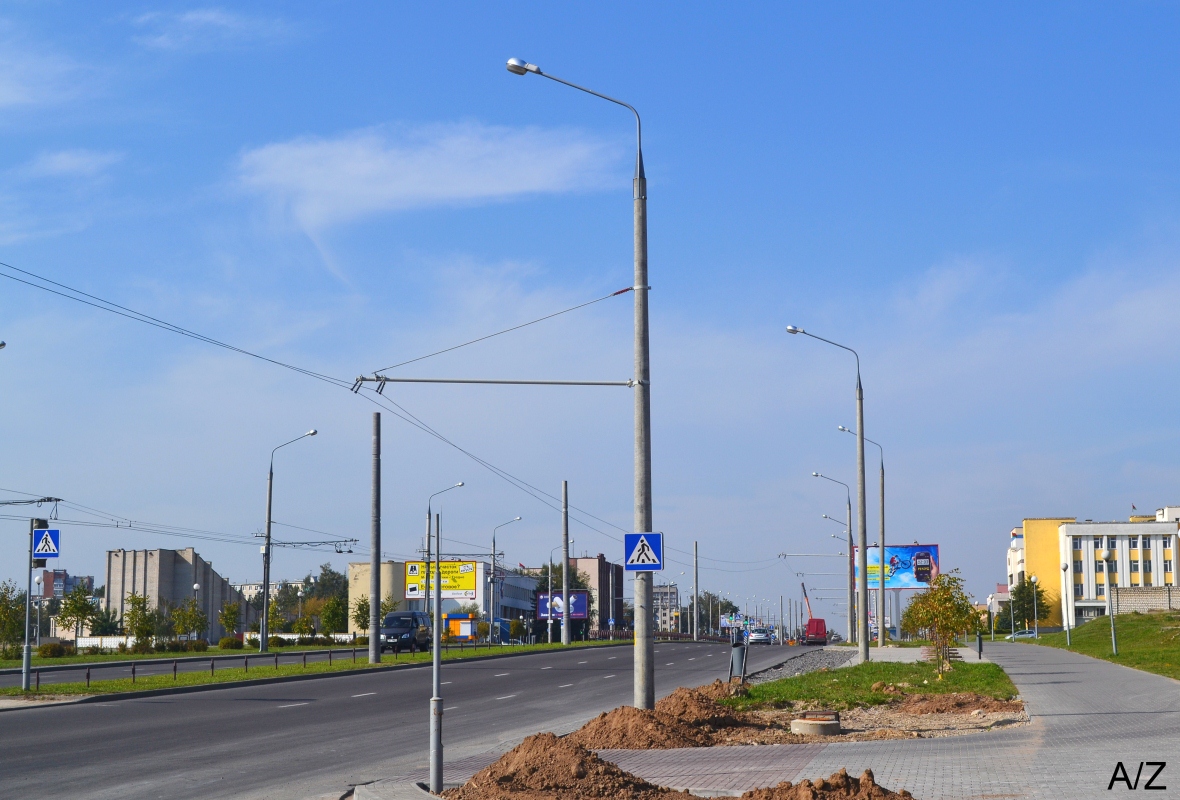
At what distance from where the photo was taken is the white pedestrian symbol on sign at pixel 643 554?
1672 cm

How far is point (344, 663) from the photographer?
40000 mm

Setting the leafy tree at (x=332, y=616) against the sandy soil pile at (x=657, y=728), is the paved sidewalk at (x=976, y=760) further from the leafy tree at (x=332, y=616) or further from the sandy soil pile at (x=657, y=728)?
the leafy tree at (x=332, y=616)

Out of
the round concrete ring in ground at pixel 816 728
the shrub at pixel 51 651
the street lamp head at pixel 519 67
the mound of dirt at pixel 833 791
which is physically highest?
the street lamp head at pixel 519 67

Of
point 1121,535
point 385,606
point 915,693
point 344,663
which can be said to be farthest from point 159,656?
point 1121,535

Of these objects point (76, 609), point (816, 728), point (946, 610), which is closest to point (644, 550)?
point (816, 728)

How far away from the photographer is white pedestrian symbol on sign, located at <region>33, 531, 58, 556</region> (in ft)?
85.5

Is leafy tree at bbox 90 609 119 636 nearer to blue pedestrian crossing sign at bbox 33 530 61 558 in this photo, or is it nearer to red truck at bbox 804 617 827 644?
red truck at bbox 804 617 827 644

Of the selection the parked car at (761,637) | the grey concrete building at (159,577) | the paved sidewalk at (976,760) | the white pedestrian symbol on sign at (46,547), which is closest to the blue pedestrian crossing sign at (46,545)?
the white pedestrian symbol on sign at (46,547)

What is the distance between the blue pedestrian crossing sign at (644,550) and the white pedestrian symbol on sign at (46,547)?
625 inches

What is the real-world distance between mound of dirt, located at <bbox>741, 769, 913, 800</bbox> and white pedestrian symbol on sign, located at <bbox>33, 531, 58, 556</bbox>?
21452 millimetres

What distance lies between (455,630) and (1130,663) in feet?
287

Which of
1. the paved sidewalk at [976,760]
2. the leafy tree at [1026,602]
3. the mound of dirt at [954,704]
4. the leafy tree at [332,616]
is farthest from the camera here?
the leafy tree at [1026,602]

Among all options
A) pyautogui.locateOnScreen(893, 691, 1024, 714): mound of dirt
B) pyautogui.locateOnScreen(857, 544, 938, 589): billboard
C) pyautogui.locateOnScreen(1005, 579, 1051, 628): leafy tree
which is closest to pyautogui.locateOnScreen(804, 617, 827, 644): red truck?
pyautogui.locateOnScreen(857, 544, 938, 589): billboard

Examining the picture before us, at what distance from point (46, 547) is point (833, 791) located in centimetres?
2222
